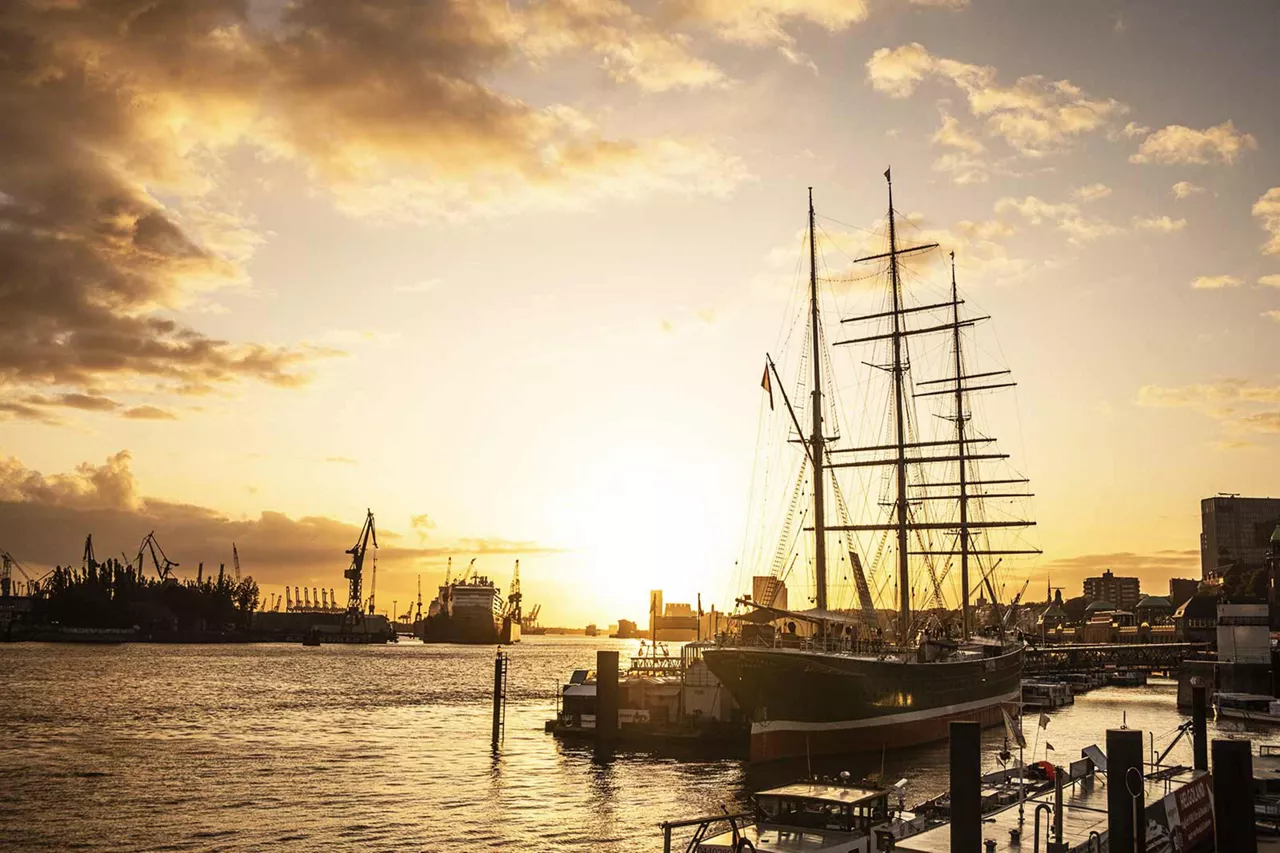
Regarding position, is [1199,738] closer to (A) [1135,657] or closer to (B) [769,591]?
(B) [769,591]

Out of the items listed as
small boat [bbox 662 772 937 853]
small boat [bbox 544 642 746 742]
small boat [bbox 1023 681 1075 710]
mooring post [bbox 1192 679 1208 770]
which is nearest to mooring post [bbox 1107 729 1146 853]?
small boat [bbox 662 772 937 853]

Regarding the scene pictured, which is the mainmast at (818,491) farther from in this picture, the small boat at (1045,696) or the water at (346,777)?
the small boat at (1045,696)

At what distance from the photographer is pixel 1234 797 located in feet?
84.7

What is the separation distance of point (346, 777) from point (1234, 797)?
5053 cm

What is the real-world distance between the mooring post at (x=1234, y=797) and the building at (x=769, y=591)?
50.5 metres

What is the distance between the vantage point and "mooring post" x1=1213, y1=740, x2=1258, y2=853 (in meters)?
25.6

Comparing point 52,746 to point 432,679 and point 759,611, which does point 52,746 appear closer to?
point 759,611

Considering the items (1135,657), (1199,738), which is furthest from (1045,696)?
(1135,657)

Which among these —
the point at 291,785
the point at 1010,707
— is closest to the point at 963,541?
the point at 1010,707

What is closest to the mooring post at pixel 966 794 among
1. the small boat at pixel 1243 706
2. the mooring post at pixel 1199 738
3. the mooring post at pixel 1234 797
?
the mooring post at pixel 1234 797

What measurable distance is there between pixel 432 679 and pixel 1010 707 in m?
107

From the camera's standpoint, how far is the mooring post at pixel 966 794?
24.8 m

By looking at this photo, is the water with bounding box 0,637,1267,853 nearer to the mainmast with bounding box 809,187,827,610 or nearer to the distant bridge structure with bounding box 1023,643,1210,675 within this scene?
the mainmast with bounding box 809,187,827,610

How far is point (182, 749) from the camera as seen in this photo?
7388 cm
